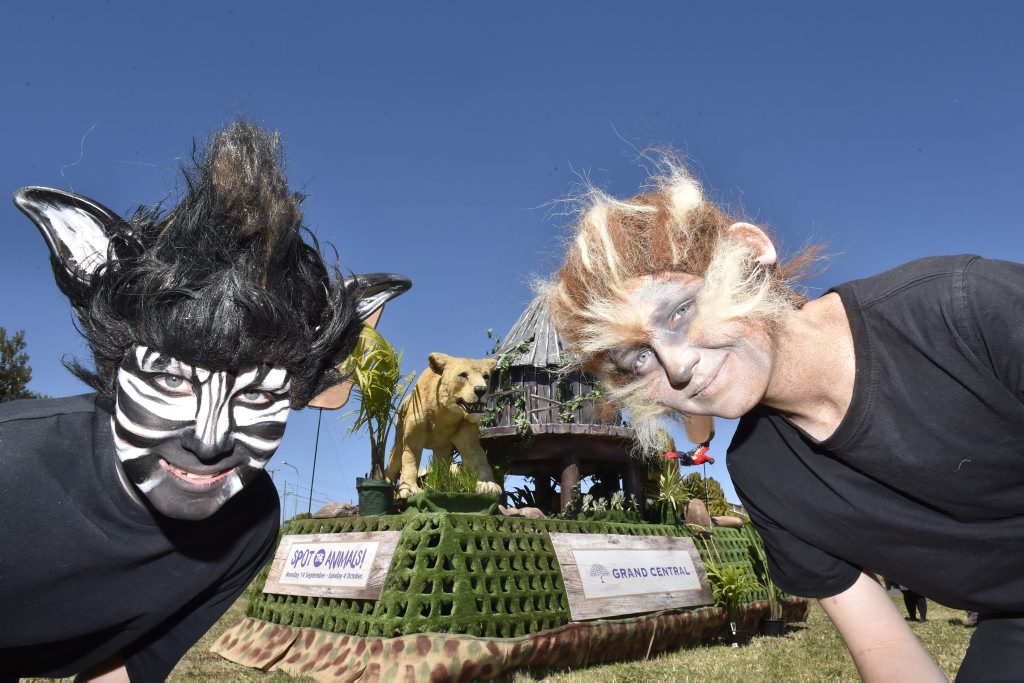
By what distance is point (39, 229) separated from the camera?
1.95 meters

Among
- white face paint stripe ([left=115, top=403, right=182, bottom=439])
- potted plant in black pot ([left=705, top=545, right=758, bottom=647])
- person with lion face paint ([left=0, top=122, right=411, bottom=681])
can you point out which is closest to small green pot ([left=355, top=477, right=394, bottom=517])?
potted plant in black pot ([left=705, top=545, right=758, bottom=647])

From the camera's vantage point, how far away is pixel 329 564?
584 cm

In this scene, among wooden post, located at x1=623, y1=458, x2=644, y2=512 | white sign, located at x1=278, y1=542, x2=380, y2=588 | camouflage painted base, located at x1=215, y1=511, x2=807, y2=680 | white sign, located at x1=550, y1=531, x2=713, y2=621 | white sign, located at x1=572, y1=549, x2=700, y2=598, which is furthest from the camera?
wooden post, located at x1=623, y1=458, x2=644, y2=512

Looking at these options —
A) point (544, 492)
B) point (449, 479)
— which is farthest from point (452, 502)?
point (544, 492)

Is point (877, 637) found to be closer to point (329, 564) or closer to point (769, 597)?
point (329, 564)

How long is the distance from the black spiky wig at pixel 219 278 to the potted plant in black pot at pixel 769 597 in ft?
26.2

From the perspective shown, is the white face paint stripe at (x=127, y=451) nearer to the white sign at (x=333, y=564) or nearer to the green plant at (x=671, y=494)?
the white sign at (x=333, y=564)

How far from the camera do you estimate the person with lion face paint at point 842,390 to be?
5.96ft

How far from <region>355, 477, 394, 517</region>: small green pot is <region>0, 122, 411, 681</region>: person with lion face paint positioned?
4.30 metres

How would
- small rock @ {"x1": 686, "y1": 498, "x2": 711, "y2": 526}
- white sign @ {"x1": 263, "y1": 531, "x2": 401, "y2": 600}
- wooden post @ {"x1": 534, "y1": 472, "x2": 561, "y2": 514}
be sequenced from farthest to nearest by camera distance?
wooden post @ {"x1": 534, "y1": 472, "x2": 561, "y2": 514}, small rock @ {"x1": 686, "y1": 498, "x2": 711, "y2": 526}, white sign @ {"x1": 263, "y1": 531, "x2": 401, "y2": 600}

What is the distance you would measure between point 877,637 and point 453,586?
345 centimetres

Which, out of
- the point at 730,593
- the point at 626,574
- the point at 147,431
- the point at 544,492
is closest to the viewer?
the point at 147,431

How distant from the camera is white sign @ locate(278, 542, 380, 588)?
213 inches

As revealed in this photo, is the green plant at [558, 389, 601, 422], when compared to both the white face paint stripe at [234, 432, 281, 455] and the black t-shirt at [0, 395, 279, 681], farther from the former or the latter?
the white face paint stripe at [234, 432, 281, 455]
